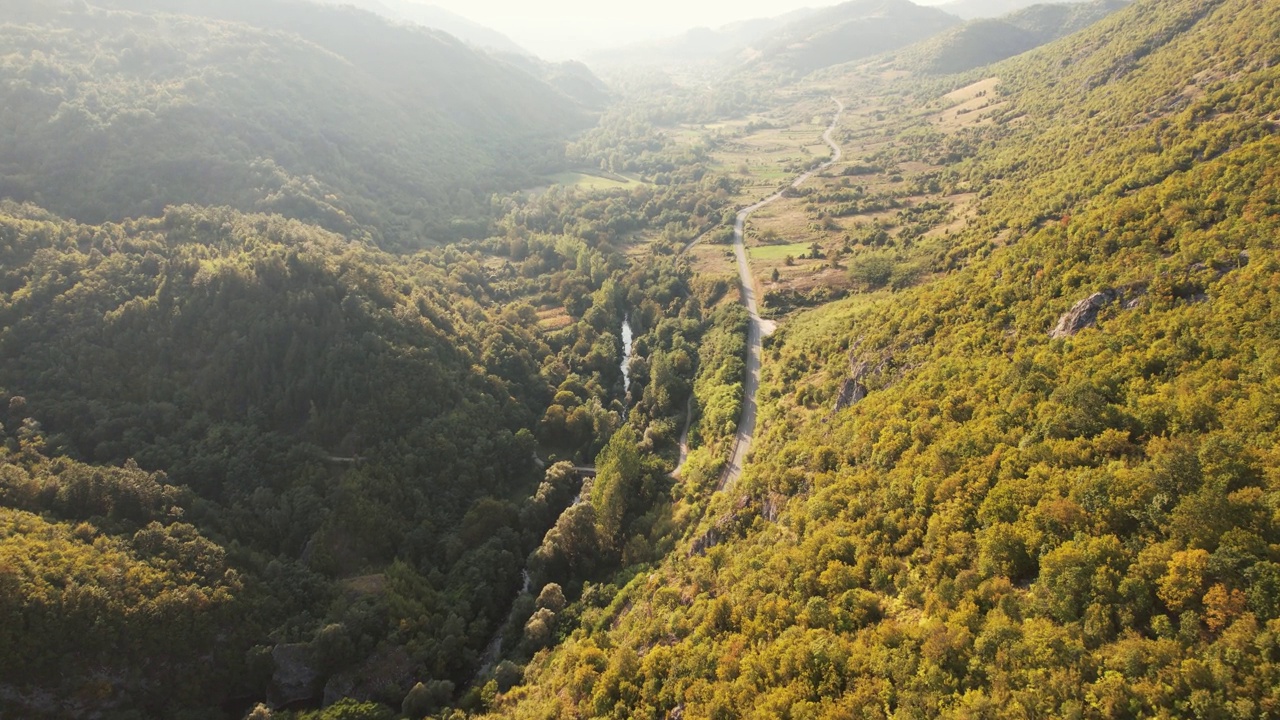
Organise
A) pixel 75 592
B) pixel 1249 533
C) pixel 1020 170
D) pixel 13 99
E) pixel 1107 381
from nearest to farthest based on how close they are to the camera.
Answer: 1. pixel 1249 533
2. pixel 1107 381
3. pixel 75 592
4. pixel 1020 170
5. pixel 13 99

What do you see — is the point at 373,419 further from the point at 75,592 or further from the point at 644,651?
the point at 644,651

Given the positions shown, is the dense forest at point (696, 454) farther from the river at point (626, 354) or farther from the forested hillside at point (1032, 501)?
the river at point (626, 354)

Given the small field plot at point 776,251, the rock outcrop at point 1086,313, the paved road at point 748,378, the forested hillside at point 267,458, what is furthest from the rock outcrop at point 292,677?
the small field plot at point 776,251

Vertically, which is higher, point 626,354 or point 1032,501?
point 1032,501

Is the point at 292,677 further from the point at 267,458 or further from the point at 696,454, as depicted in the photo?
the point at 696,454

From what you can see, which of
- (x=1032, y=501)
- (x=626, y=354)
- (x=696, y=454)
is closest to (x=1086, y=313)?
(x=1032, y=501)

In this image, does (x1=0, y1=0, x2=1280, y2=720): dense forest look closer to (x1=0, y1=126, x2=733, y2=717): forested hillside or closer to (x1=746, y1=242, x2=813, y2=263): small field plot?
(x1=0, y1=126, x2=733, y2=717): forested hillside

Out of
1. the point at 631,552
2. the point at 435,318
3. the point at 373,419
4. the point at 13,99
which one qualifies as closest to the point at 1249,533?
the point at 631,552
